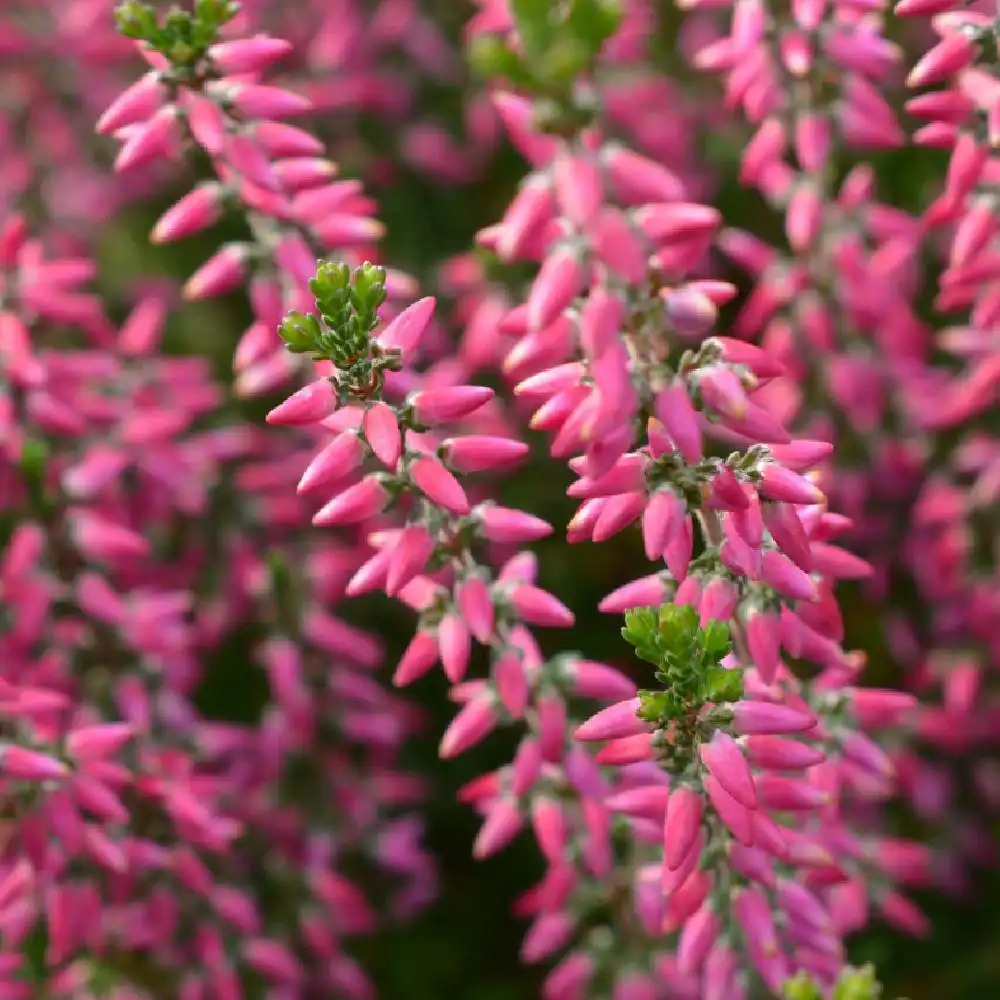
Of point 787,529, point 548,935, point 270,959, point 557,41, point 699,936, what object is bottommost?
point 270,959

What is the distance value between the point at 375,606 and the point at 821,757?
0.96 m

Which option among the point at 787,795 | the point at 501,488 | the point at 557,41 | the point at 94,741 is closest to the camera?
the point at 557,41

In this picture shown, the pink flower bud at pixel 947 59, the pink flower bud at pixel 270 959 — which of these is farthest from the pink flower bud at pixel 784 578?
the pink flower bud at pixel 270 959

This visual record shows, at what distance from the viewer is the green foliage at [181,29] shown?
1235 mm

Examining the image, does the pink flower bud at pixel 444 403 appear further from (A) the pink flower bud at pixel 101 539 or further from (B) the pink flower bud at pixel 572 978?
(B) the pink flower bud at pixel 572 978

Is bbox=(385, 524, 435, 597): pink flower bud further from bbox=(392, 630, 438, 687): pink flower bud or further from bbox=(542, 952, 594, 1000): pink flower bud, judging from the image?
bbox=(542, 952, 594, 1000): pink flower bud

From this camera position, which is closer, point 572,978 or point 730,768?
point 730,768

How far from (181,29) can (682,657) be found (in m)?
0.69

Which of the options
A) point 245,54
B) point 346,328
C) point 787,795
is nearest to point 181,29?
point 245,54

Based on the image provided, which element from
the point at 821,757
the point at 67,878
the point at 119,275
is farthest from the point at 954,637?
the point at 119,275

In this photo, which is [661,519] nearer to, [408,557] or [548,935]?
[408,557]

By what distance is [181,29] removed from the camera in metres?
1.26

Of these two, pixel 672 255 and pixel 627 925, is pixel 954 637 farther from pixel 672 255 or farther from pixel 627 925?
pixel 672 255

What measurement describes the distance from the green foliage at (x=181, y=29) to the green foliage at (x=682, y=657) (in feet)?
2.02
